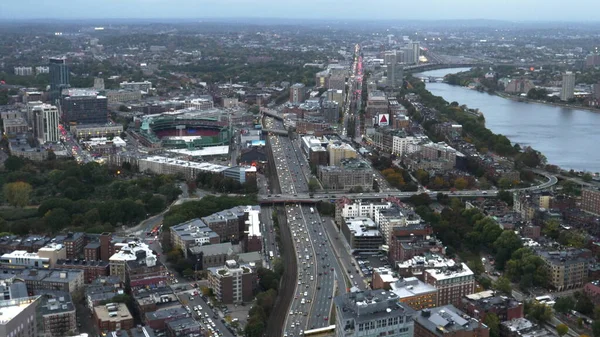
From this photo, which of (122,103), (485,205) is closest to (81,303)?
(485,205)

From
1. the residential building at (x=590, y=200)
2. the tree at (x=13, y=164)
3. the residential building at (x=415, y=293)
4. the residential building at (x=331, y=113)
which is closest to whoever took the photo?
the residential building at (x=415, y=293)

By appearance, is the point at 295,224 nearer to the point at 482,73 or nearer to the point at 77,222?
the point at 77,222

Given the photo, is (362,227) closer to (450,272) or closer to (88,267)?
(450,272)

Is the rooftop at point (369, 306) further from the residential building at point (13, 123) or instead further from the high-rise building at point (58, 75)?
the high-rise building at point (58, 75)

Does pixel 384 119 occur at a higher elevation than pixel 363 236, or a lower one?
higher

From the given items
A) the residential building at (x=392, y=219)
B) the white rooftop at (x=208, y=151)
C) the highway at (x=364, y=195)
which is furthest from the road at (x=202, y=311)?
the white rooftop at (x=208, y=151)

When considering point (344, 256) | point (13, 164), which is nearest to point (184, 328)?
point (344, 256)
